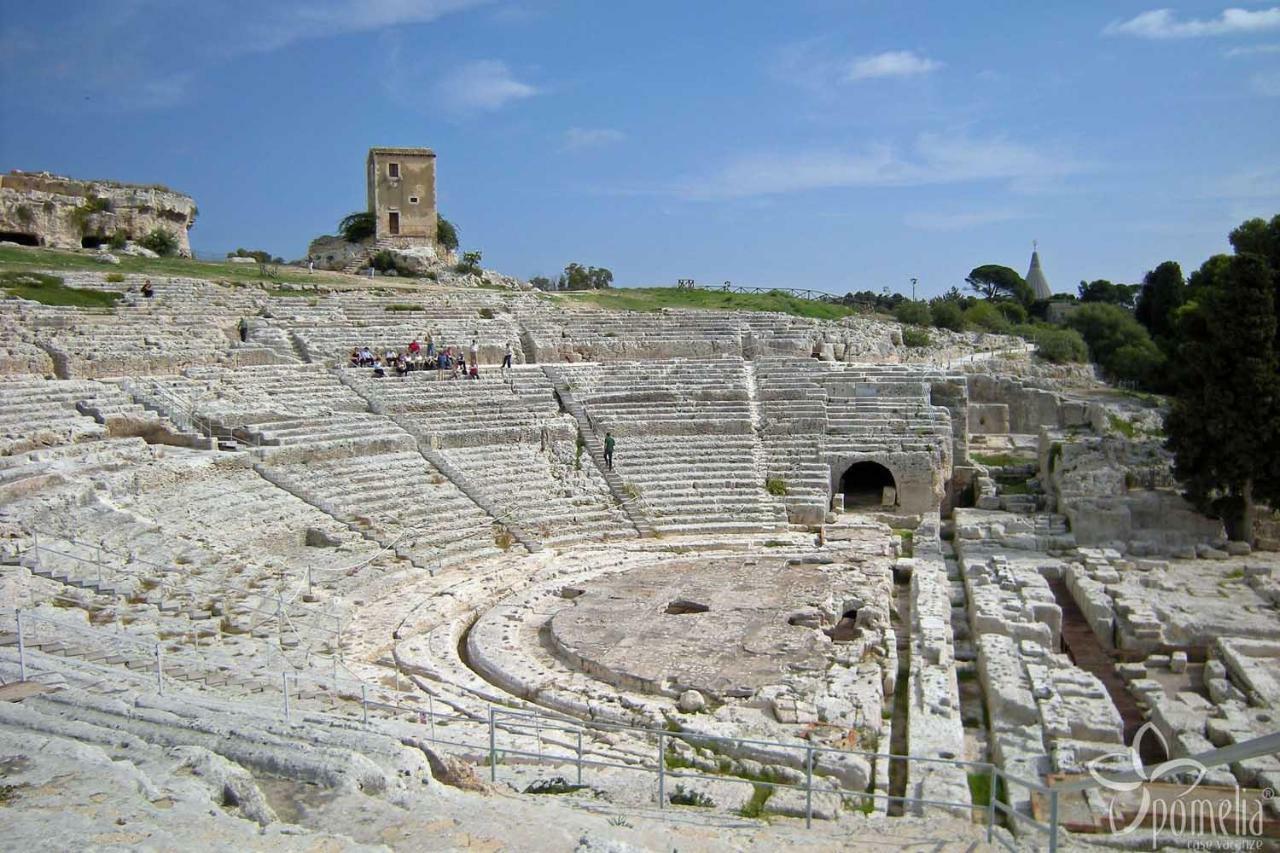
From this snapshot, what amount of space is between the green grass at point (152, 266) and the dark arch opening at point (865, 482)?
15.4m

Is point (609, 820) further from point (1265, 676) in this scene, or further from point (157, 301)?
point (157, 301)

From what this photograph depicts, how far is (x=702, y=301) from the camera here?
108 feet

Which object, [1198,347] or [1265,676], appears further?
[1198,347]

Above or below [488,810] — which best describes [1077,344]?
above

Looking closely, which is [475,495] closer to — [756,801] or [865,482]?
[865,482]

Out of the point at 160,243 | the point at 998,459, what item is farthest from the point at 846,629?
the point at 160,243

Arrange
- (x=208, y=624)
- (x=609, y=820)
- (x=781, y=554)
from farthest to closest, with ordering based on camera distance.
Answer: (x=781, y=554), (x=208, y=624), (x=609, y=820)

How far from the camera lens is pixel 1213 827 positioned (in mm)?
7645

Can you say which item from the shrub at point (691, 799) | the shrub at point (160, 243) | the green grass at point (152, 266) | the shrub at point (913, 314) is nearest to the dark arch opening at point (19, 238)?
the green grass at point (152, 266)

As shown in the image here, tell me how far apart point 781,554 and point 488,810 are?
1056cm

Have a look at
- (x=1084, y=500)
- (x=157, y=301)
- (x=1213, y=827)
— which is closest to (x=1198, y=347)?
(x=1084, y=500)

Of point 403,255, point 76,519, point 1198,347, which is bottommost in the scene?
point 76,519

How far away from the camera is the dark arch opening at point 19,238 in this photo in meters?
28.3

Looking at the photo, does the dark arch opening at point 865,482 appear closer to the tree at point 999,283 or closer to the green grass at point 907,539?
the green grass at point 907,539
